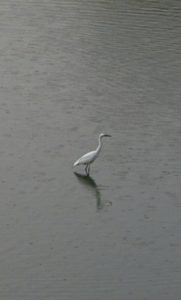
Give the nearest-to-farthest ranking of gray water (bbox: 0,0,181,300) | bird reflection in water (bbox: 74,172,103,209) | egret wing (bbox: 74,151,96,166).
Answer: gray water (bbox: 0,0,181,300)
bird reflection in water (bbox: 74,172,103,209)
egret wing (bbox: 74,151,96,166)

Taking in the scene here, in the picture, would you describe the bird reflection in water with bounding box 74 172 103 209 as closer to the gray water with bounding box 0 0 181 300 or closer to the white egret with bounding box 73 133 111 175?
the gray water with bounding box 0 0 181 300

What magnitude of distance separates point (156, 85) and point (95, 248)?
34.6ft

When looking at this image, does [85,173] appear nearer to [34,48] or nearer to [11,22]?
[34,48]

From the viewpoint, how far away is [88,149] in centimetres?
2234

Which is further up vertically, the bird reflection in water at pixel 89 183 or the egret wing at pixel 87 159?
the egret wing at pixel 87 159

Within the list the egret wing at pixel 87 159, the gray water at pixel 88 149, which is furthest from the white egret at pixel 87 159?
the gray water at pixel 88 149

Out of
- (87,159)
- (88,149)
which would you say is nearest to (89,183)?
(87,159)

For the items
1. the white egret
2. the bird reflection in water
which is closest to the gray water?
the bird reflection in water

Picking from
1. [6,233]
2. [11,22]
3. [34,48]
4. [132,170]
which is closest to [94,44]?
[34,48]

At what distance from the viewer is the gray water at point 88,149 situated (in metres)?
16.9

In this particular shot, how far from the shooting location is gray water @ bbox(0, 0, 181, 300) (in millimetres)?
16875

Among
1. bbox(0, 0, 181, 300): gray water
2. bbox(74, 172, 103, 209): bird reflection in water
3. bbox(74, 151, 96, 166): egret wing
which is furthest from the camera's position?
bbox(74, 151, 96, 166): egret wing

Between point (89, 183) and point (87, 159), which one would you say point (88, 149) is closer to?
point (87, 159)

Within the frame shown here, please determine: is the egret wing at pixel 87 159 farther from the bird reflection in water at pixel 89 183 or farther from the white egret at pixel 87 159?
the bird reflection in water at pixel 89 183
